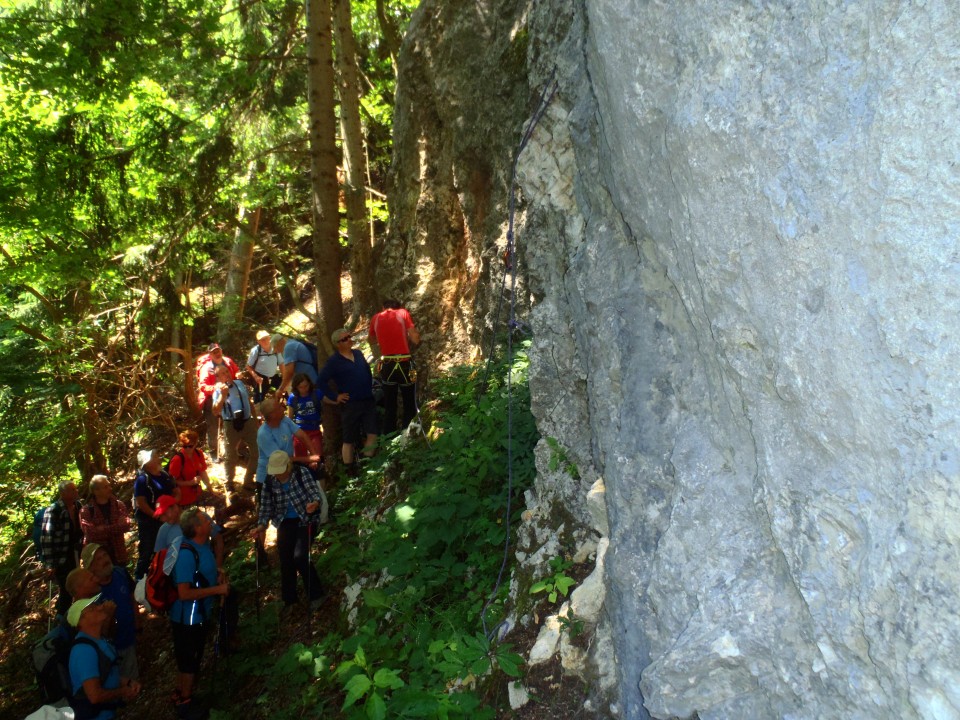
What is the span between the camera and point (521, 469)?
20.6 feet

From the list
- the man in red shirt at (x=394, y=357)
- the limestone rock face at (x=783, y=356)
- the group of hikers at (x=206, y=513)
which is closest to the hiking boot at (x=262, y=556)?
the group of hikers at (x=206, y=513)

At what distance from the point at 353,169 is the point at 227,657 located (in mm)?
6548

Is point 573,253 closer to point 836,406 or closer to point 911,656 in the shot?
point 836,406

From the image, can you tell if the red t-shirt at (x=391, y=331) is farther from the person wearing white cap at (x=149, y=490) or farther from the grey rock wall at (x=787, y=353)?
the grey rock wall at (x=787, y=353)

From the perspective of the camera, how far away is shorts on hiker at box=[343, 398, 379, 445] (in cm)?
909

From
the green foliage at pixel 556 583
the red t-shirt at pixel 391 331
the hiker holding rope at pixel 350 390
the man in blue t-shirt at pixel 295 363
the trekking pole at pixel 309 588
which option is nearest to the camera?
the green foliage at pixel 556 583

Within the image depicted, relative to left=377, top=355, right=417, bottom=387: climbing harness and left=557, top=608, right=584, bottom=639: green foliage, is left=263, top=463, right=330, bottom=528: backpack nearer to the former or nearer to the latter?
left=377, top=355, right=417, bottom=387: climbing harness

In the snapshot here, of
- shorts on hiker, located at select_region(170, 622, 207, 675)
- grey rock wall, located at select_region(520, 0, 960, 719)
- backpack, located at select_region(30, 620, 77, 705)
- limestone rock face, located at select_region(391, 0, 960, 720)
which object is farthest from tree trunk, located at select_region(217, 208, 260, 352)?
grey rock wall, located at select_region(520, 0, 960, 719)

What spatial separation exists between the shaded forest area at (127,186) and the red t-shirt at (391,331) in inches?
50.1

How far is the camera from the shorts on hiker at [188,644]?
630 centimetres

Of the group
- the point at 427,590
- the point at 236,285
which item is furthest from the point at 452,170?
the point at 236,285

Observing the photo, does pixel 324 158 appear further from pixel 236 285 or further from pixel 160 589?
pixel 236 285

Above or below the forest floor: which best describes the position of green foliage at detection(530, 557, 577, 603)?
above

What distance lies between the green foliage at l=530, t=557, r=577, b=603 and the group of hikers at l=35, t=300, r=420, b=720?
117 inches
